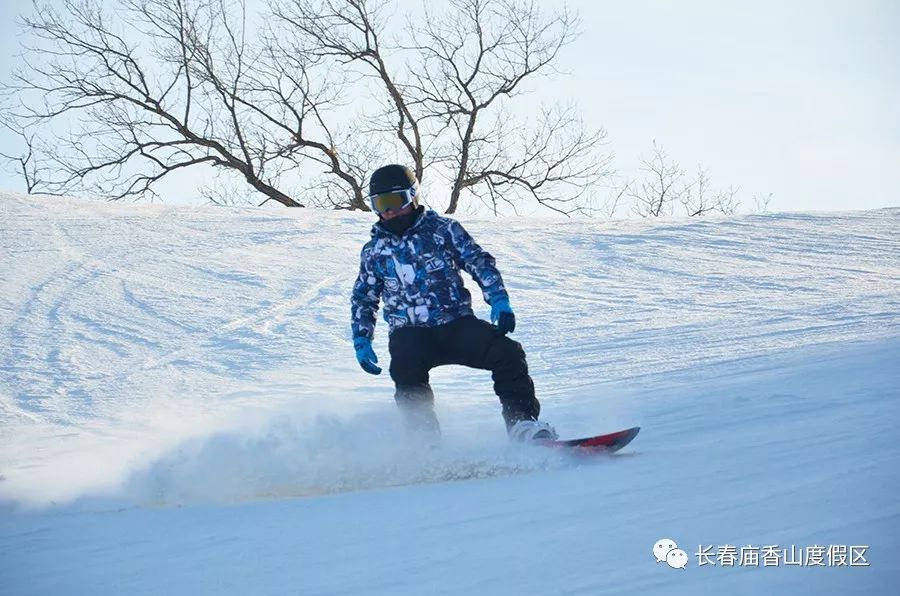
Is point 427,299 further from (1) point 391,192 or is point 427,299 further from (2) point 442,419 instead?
(2) point 442,419

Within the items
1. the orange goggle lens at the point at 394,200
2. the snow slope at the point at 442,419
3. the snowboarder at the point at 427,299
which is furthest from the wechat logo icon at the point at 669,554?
the orange goggle lens at the point at 394,200

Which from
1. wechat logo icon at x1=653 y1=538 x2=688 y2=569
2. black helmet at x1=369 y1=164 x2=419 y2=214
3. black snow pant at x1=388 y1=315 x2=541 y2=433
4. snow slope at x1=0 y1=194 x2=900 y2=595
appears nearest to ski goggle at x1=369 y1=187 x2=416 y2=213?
black helmet at x1=369 y1=164 x2=419 y2=214

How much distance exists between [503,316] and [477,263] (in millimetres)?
306

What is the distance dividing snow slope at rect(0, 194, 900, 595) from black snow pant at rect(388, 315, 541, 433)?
20cm

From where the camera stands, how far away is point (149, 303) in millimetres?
10422

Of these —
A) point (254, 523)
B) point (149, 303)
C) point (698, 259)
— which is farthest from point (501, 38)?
point (254, 523)

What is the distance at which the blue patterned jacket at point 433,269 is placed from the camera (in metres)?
5.06

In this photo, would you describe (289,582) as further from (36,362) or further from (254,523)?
(36,362)

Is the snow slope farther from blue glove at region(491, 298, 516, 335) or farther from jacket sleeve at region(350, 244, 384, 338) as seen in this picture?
blue glove at region(491, 298, 516, 335)

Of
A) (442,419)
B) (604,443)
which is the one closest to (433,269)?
(604,443)

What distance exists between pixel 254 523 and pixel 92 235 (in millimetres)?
10012

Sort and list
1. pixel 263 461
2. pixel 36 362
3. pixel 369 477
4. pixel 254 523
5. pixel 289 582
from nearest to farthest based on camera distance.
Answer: pixel 289 582, pixel 254 523, pixel 369 477, pixel 263 461, pixel 36 362

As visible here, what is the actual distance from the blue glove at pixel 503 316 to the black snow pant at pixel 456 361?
1.6 inches

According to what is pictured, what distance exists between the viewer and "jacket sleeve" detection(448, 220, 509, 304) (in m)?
5.03
